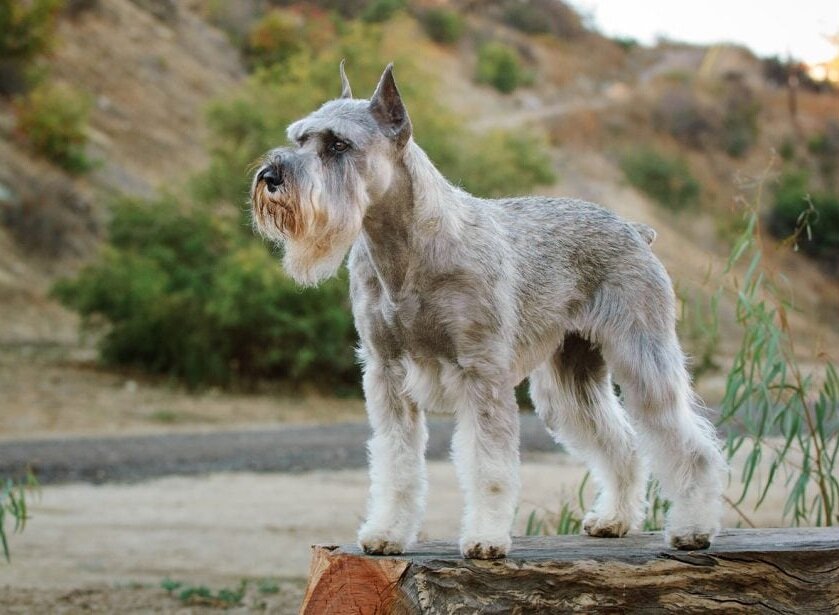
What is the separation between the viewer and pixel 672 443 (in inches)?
215

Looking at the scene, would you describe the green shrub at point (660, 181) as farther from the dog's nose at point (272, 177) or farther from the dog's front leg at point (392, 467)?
the dog's nose at point (272, 177)

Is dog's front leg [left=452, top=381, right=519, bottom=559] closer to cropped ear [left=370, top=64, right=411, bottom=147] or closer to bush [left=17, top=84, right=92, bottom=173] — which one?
cropped ear [left=370, top=64, right=411, bottom=147]

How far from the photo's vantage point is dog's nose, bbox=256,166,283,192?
4.73 meters

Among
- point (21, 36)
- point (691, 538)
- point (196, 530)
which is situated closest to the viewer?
point (691, 538)

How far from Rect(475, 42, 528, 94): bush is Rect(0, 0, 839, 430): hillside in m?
0.57

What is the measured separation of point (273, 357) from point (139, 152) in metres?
17.5

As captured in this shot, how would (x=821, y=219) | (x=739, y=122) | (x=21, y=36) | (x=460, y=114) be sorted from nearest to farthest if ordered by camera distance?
(x=460, y=114) → (x=21, y=36) → (x=821, y=219) → (x=739, y=122)

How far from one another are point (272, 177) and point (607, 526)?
8.43 ft

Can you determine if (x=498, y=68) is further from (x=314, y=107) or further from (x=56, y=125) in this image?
(x=314, y=107)

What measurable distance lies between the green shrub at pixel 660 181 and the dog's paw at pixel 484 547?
→ 50.6m

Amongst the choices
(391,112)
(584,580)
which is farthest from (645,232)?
(584,580)

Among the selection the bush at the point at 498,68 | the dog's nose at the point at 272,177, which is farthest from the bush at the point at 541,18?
the dog's nose at the point at 272,177

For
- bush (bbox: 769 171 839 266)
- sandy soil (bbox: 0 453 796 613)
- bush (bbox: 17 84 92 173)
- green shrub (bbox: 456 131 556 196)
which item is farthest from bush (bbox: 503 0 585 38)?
sandy soil (bbox: 0 453 796 613)

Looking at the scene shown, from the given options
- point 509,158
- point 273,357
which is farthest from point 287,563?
point 509,158
